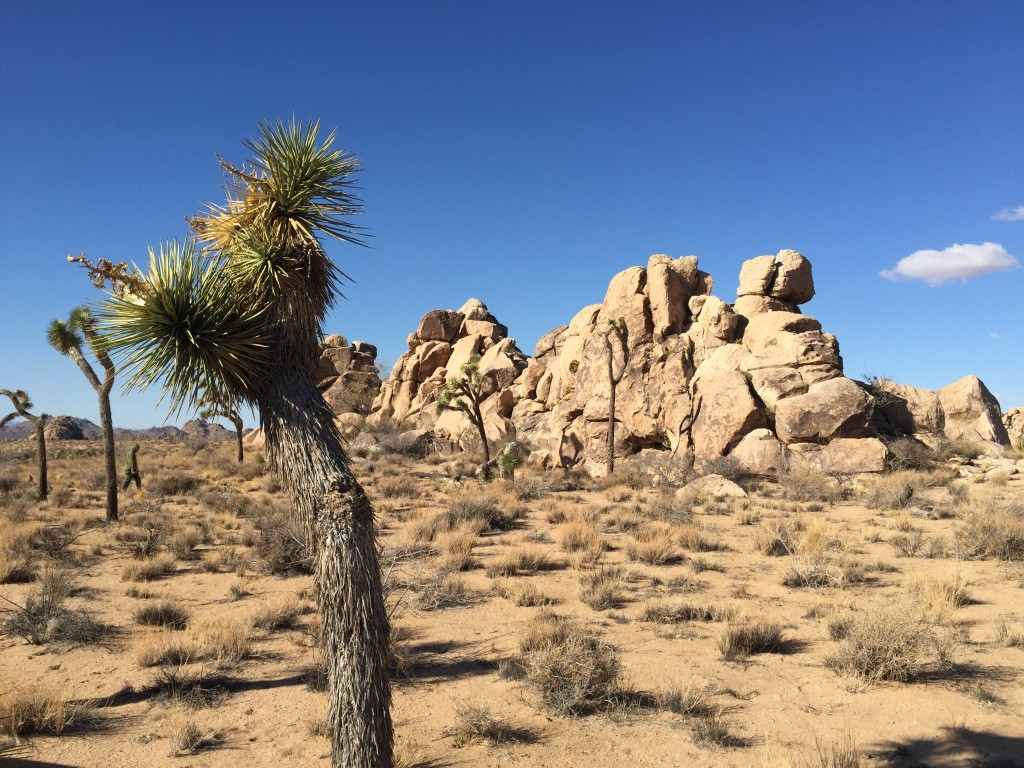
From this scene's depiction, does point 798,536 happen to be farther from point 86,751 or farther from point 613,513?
point 86,751

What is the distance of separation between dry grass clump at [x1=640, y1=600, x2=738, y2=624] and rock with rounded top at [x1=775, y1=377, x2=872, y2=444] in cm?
1414

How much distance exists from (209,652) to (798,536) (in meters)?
11.1

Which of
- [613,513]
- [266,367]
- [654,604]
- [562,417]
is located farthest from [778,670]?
[562,417]

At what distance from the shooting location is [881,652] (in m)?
6.55

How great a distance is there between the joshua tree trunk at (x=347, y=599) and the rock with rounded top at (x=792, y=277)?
24802 millimetres

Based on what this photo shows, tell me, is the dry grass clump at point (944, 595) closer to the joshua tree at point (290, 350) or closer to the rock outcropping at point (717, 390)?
the joshua tree at point (290, 350)

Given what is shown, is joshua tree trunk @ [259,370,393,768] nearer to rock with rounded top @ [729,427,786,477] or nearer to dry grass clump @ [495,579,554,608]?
dry grass clump @ [495,579,554,608]

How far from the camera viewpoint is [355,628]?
14.3ft

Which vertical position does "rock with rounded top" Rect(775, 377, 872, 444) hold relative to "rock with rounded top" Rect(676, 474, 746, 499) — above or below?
above

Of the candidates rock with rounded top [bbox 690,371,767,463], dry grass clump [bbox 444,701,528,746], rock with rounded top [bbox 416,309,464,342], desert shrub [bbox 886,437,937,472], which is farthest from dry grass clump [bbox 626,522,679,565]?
rock with rounded top [bbox 416,309,464,342]

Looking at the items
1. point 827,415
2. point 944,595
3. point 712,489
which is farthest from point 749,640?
point 827,415

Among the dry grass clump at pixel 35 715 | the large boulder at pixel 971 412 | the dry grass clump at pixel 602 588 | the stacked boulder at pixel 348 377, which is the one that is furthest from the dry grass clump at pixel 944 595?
the stacked boulder at pixel 348 377

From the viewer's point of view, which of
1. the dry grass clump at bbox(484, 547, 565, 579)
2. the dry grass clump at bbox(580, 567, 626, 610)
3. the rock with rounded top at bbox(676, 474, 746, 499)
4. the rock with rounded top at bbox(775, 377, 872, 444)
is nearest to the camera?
→ the dry grass clump at bbox(580, 567, 626, 610)

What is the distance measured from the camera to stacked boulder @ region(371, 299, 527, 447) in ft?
116
